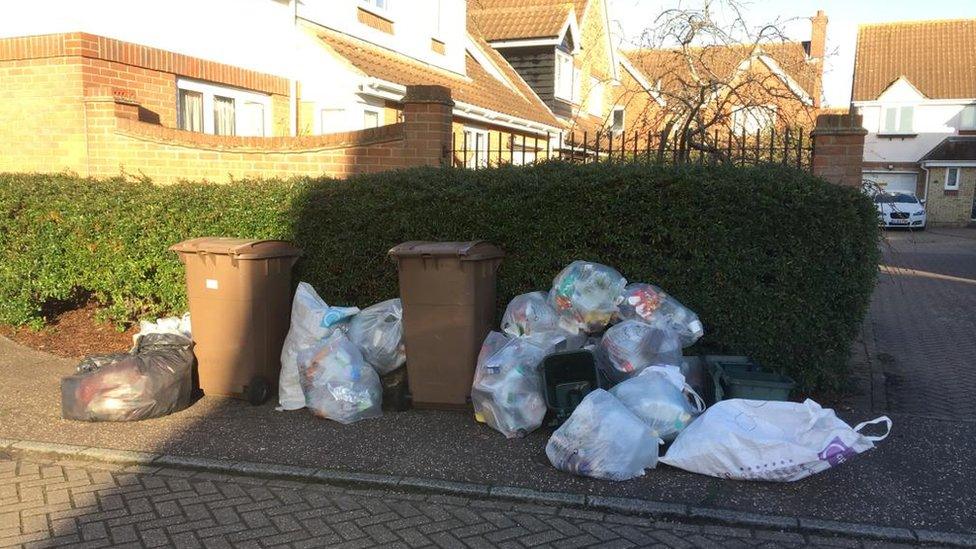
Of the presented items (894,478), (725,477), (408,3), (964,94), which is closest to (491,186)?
(725,477)

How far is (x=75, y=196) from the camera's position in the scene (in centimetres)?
725

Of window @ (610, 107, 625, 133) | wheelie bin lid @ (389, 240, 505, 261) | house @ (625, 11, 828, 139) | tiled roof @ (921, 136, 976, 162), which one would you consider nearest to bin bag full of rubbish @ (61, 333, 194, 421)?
wheelie bin lid @ (389, 240, 505, 261)

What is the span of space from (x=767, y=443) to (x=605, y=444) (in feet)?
2.73

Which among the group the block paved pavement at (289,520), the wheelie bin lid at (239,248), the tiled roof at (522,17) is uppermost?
the tiled roof at (522,17)

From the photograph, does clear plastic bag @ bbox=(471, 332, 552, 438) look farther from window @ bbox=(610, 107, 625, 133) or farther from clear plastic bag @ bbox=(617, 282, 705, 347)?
window @ bbox=(610, 107, 625, 133)

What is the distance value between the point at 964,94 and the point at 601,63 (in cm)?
2091

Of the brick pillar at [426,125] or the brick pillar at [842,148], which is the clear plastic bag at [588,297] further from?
the brick pillar at [426,125]

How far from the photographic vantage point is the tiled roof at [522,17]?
20.2m

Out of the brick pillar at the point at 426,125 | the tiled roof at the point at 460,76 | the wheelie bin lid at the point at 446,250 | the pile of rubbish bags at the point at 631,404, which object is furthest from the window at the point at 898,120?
the wheelie bin lid at the point at 446,250

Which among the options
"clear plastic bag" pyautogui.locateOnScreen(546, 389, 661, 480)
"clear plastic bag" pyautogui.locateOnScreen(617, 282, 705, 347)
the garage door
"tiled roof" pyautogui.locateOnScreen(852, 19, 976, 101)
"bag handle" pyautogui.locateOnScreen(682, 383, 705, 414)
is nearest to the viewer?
"clear plastic bag" pyautogui.locateOnScreen(546, 389, 661, 480)

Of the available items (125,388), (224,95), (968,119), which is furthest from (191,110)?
(968,119)

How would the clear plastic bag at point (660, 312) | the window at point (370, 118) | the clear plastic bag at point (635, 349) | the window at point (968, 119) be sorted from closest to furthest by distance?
the clear plastic bag at point (635, 349)
the clear plastic bag at point (660, 312)
the window at point (370, 118)
the window at point (968, 119)

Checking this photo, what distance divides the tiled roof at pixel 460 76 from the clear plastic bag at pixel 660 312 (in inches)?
265

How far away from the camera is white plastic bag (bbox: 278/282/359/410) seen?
17.7 ft
